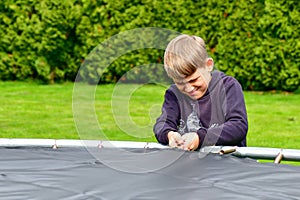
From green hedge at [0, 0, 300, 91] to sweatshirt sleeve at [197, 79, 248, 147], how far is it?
4967mm

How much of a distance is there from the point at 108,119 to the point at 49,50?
8.52 ft

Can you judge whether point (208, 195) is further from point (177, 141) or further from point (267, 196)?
point (177, 141)

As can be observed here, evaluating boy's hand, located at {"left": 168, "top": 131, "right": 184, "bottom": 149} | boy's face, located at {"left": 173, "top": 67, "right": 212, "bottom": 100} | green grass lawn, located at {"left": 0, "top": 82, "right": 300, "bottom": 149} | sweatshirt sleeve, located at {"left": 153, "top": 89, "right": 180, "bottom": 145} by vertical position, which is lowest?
green grass lawn, located at {"left": 0, "top": 82, "right": 300, "bottom": 149}

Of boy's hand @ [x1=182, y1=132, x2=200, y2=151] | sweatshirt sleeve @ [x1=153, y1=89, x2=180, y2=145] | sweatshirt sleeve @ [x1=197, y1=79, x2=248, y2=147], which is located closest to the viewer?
boy's hand @ [x1=182, y1=132, x2=200, y2=151]

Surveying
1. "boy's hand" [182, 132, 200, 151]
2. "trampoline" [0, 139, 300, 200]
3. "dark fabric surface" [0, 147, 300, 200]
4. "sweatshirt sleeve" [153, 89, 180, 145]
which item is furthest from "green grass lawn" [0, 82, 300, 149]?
"dark fabric surface" [0, 147, 300, 200]

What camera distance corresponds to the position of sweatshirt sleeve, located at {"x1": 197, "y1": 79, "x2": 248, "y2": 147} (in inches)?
108

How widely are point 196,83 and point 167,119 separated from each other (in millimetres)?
249

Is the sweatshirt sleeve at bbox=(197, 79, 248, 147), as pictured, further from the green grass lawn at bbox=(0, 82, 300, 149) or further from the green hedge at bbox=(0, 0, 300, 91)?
the green hedge at bbox=(0, 0, 300, 91)

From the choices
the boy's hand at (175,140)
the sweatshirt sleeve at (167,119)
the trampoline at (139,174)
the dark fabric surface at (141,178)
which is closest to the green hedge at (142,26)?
the sweatshirt sleeve at (167,119)

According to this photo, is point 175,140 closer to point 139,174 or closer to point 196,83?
point 196,83

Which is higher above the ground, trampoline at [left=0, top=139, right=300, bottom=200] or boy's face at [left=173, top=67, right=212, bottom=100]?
boy's face at [left=173, top=67, right=212, bottom=100]

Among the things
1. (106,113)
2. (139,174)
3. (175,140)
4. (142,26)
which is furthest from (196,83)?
(142,26)

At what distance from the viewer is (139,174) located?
2.03 metres

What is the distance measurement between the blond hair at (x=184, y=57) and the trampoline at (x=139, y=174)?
1.07 ft
